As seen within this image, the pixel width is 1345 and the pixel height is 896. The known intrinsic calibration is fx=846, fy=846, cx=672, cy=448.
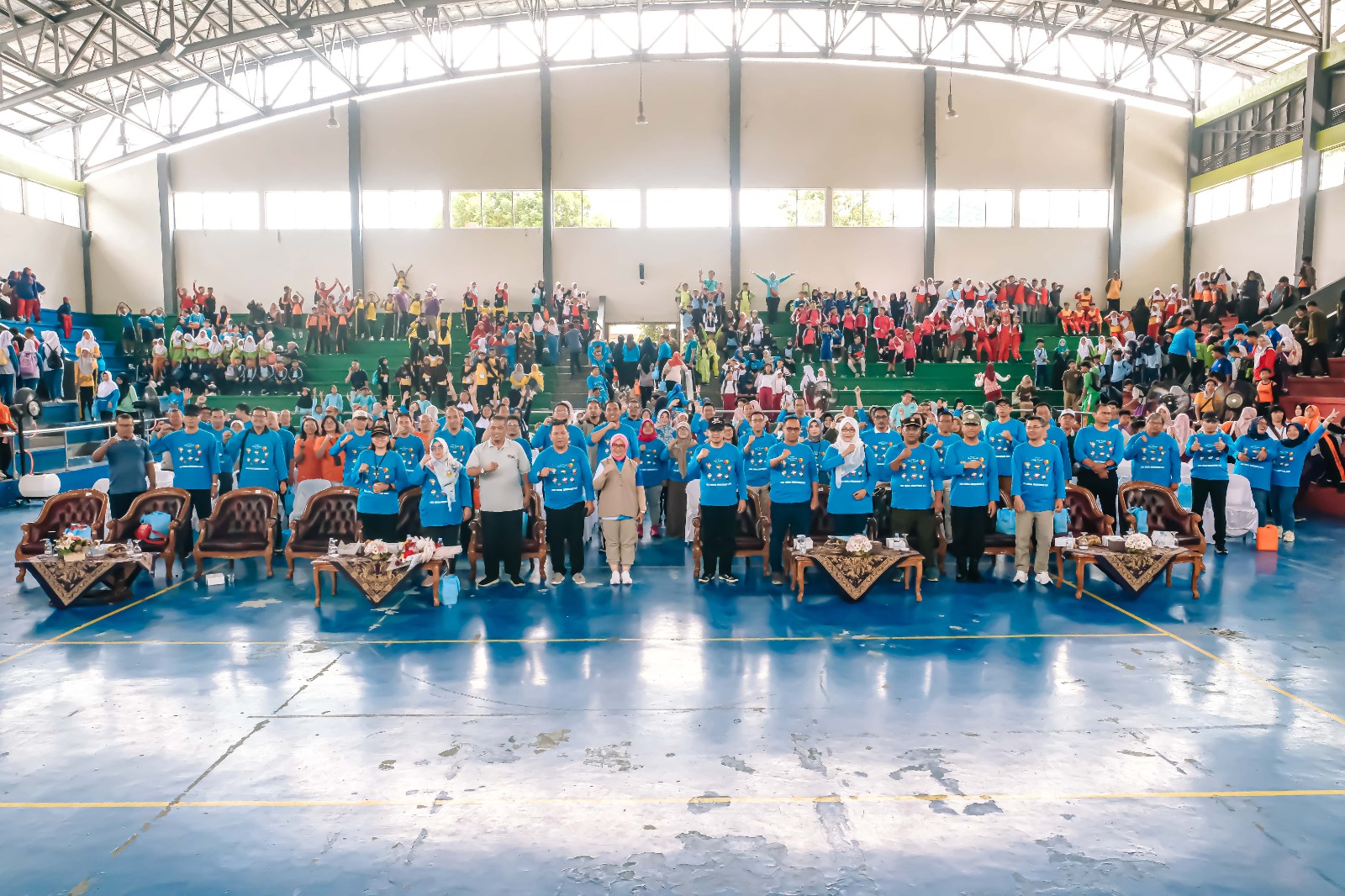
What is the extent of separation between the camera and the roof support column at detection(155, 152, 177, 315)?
27.2 m

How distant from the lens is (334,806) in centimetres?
447

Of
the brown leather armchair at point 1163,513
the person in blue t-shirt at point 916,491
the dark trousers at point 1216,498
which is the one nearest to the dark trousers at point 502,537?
the person in blue t-shirt at point 916,491

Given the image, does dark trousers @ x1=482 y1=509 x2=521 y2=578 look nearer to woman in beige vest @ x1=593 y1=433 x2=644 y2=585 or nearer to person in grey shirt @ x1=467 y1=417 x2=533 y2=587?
person in grey shirt @ x1=467 y1=417 x2=533 y2=587

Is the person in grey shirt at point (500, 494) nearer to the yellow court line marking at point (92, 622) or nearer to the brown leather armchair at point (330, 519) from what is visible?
the brown leather armchair at point (330, 519)

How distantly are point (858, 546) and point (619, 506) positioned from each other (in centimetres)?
265

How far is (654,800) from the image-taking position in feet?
14.8

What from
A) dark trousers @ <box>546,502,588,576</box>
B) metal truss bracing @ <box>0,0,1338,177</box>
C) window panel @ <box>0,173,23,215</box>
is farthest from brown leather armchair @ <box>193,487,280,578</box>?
window panel @ <box>0,173,23,215</box>

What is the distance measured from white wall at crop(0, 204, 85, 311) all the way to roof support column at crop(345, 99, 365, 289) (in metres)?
8.76

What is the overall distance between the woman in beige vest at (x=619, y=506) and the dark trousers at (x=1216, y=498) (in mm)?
6998

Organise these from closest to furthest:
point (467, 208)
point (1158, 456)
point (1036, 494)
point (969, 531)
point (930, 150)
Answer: point (1036, 494) → point (969, 531) → point (1158, 456) → point (930, 150) → point (467, 208)

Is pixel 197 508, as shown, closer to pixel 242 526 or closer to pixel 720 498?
pixel 242 526

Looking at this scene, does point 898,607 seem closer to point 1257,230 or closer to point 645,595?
point 645,595

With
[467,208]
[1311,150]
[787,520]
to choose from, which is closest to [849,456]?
[787,520]

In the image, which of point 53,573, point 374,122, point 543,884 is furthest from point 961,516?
point 374,122
